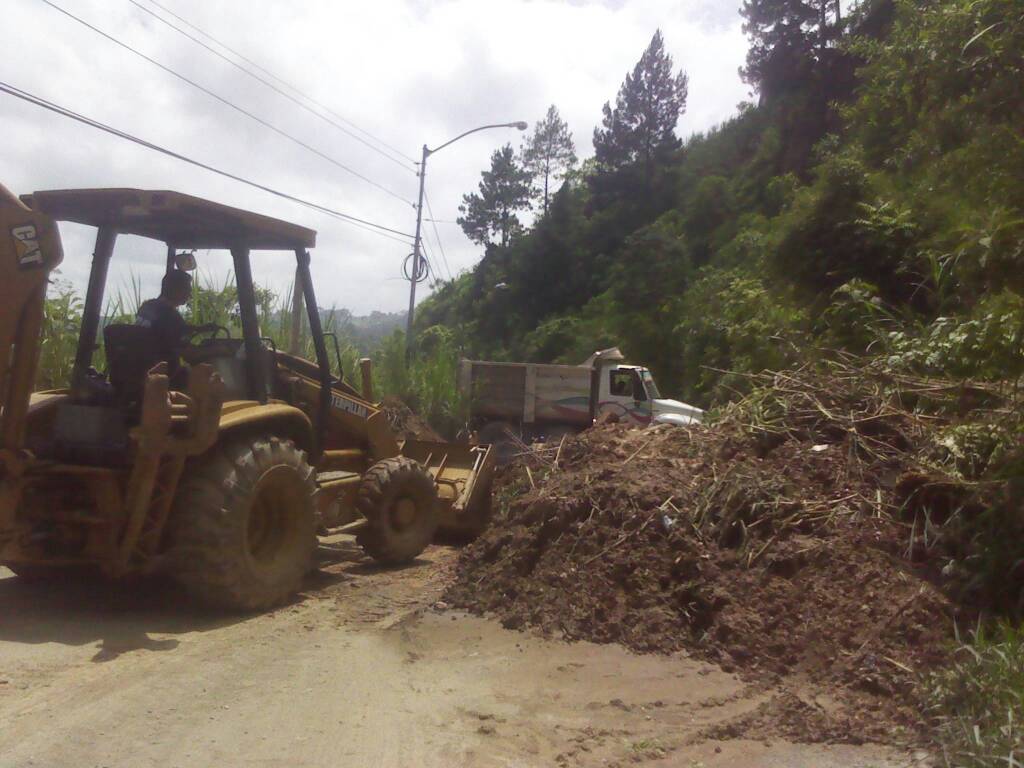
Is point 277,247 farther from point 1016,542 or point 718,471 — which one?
point 1016,542

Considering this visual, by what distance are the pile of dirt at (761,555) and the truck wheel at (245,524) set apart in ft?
3.98

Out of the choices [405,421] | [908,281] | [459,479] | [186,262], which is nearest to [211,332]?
[186,262]

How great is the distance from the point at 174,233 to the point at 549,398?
12.7m

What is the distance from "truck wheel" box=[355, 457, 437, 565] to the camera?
8109mm

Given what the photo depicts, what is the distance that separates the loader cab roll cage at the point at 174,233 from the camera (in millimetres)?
6293

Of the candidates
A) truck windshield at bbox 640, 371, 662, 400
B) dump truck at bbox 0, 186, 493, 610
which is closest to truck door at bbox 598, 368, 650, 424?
truck windshield at bbox 640, 371, 662, 400

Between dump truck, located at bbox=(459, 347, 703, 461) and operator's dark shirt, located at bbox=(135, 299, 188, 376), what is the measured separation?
1264cm

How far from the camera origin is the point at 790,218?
17641 millimetres

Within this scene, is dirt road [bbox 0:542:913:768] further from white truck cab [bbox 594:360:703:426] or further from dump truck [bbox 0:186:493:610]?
white truck cab [bbox 594:360:703:426]

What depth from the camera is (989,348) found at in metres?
6.79

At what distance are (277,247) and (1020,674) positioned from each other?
Result: 234 inches

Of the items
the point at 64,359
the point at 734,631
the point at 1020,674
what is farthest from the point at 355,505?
the point at 64,359

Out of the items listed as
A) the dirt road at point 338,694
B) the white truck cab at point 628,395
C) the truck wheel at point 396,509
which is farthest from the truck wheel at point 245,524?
the white truck cab at point 628,395

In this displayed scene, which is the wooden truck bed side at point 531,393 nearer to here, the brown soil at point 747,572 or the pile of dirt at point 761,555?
the pile of dirt at point 761,555
